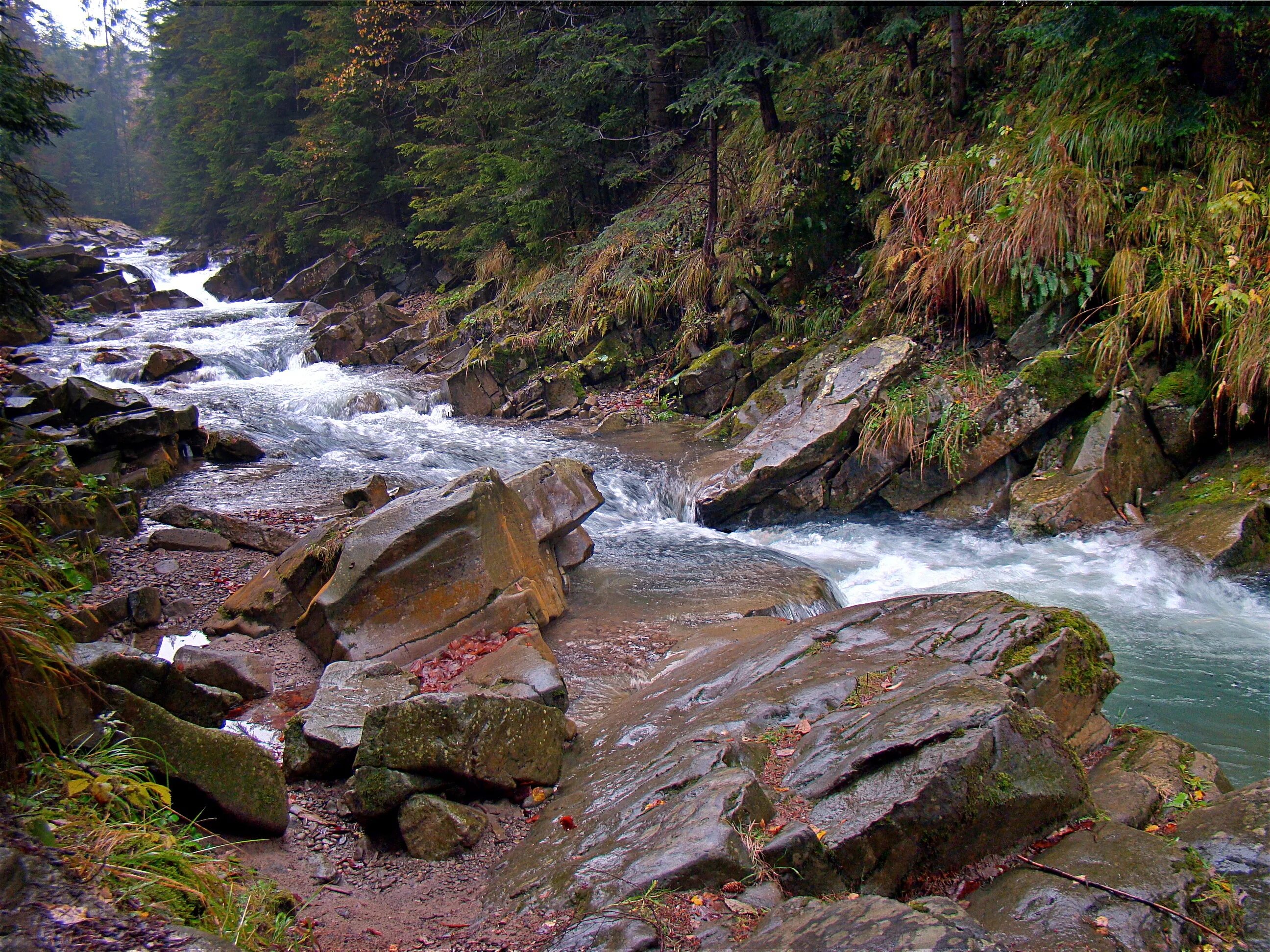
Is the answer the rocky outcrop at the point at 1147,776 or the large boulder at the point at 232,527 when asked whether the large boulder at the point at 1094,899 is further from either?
the large boulder at the point at 232,527

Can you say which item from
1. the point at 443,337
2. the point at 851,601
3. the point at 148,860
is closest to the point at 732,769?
the point at 148,860

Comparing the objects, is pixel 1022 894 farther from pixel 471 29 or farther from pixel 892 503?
pixel 471 29

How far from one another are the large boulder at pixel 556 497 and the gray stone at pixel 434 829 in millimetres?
3255

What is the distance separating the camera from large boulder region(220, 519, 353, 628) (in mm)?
5902

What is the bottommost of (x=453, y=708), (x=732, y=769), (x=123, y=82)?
(x=732, y=769)

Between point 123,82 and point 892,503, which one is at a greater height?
point 123,82

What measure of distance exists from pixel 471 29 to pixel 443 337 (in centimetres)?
708

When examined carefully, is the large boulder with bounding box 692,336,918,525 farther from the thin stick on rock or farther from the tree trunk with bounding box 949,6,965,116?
the thin stick on rock

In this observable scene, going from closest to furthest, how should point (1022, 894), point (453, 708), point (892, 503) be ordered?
point (1022, 894), point (453, 708), point (892, 503)

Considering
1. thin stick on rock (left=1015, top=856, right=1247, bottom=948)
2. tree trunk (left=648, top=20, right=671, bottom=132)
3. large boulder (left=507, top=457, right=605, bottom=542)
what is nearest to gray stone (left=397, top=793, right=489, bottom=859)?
thin stick on rock (left=1015, top=856, right=1247, bottom=948)

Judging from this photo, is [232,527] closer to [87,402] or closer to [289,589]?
[289,589]

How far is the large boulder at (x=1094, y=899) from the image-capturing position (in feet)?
7.30

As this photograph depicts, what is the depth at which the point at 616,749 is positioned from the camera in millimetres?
4004

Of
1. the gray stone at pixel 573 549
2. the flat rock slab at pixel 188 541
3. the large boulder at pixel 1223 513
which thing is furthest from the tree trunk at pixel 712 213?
the flat rock slab at pixel 188 541
